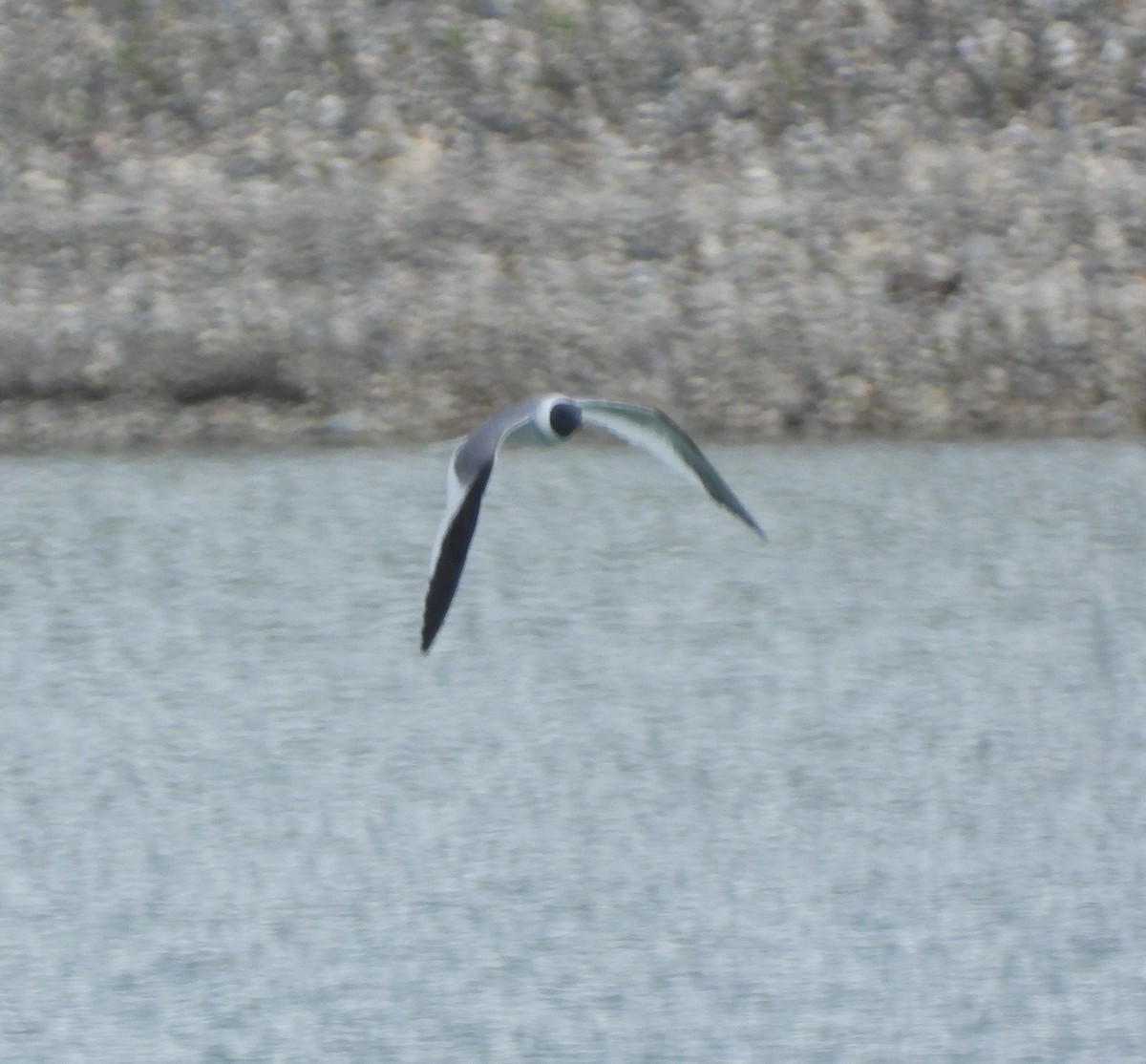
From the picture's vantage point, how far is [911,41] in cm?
232

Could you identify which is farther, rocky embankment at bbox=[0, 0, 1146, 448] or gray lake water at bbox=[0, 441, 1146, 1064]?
rocky embankment at bbox=[0, 0, 1146, 448]

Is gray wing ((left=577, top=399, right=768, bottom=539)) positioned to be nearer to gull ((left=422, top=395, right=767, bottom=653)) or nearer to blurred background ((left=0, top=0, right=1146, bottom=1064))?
gull ((left=422, top=395, right=767, bottom=653))

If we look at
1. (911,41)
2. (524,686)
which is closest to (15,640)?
(524,686)

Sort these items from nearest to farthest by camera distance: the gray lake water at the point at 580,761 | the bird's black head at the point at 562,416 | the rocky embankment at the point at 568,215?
1. the bird's black head at the point at 562,416
2. the gray lake water at the point at 580,761
3. the rocky embankment at the point at 568,215

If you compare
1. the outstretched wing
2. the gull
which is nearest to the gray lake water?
the gull

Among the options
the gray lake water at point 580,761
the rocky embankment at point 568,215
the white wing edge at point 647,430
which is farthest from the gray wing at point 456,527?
the rocky embankment at point 568,215

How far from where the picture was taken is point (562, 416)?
1.63 metres

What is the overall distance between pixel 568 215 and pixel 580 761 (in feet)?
2.15

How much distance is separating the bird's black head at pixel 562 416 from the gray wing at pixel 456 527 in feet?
0.22

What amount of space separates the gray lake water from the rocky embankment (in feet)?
0.28

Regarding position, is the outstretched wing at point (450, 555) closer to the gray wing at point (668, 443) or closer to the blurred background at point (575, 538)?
the gray wing at point (668, 443)

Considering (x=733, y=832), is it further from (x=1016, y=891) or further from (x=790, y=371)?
(x=790, y=371)

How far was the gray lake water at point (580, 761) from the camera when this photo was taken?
1.73m

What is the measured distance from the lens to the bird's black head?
1619 millimetres
